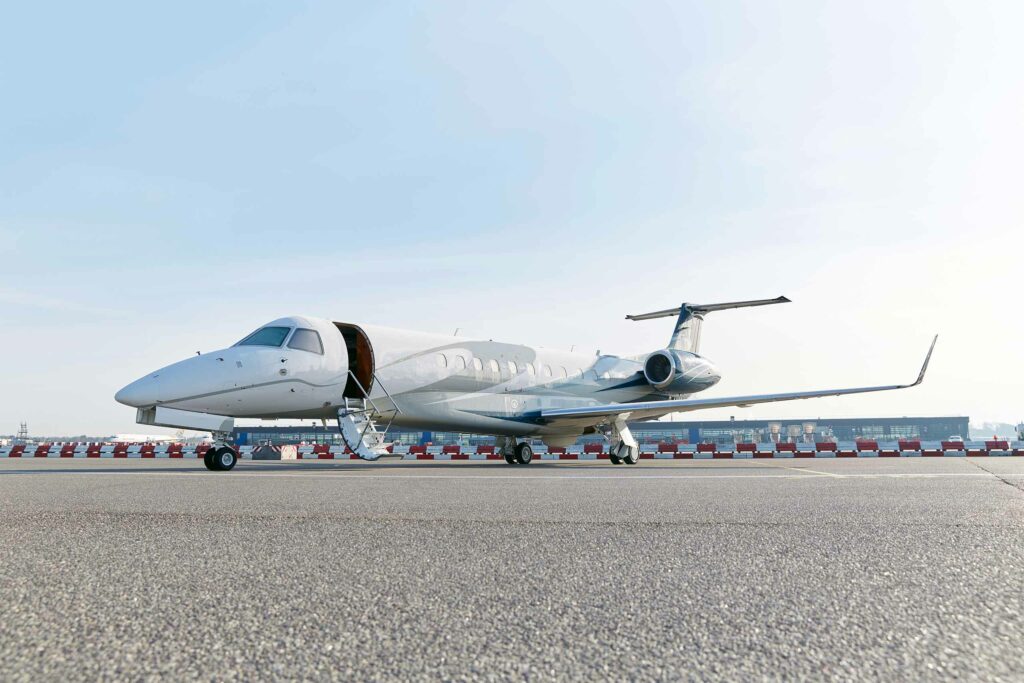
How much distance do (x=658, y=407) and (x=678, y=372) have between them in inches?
104

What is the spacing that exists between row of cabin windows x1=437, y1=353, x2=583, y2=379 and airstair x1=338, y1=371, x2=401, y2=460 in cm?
177

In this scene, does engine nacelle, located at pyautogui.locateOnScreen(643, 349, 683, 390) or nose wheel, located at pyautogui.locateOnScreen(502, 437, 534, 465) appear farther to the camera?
engine nacelle, located at pyautogui.locateOnScreen(643, 349, 683, 390)

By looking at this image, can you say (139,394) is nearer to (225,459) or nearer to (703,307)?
(225,459)

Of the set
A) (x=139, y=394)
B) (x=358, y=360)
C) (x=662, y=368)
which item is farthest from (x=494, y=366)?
(x=139, y=394)

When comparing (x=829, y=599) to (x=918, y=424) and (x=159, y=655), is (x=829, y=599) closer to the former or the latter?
(x=159, y=655)

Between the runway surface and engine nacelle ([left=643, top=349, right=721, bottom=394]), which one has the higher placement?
engine nacelle ([left=643, top=349, right=721, bottom=394])

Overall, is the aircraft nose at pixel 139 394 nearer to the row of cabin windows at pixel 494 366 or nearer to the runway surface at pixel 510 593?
the row of cabin windows at pixel 494 366

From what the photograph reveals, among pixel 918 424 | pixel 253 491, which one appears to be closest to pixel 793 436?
pixel 918 424

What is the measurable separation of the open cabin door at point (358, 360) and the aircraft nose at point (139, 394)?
4.24m

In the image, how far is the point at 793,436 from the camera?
112 m

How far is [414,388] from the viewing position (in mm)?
18000

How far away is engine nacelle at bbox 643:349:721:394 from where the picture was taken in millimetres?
23453

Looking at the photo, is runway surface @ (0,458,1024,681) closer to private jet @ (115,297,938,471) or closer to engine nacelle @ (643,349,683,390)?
private jet @ (115,297,938,471)

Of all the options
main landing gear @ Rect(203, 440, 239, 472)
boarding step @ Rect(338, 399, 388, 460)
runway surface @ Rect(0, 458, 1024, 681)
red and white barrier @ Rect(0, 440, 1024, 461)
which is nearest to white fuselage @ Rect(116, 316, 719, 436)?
boarding step @ Rect(338, 399, 388, 460)
